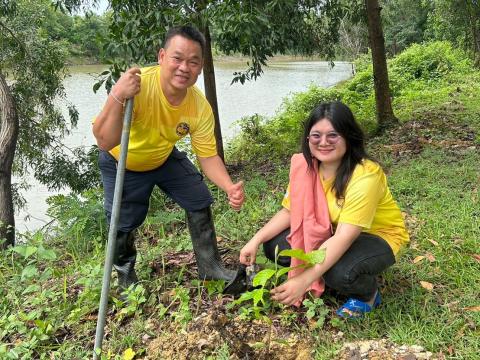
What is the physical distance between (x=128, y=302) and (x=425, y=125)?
19.5 ft

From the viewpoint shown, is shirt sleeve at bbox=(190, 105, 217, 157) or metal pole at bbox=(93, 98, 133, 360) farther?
shirt sleeve at bbox=(190, 105, 217, 157)

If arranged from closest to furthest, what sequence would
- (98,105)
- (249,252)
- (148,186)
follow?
(249,252)
(148,186)
(98,105)

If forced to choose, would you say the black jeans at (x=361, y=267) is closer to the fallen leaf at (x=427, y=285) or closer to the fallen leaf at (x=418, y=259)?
the fallen leaf at (x=427, y=285)

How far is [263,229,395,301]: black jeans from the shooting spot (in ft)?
7.67

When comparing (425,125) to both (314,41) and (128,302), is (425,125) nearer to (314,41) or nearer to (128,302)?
(314,41)

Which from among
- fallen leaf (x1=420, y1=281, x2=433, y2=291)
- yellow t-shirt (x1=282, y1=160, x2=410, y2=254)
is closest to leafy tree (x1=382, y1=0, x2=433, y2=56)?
fallen leaf (x1=420, y1=281, x2=433, y2=291)

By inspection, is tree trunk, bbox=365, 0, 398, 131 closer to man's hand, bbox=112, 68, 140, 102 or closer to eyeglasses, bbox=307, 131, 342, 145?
eyeglasses, bbox=307, 131, 342, 145

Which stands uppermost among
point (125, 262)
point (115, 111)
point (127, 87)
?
point (127, 87)

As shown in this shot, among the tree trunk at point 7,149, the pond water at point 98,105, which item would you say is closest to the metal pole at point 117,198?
the pond water at point 98,105

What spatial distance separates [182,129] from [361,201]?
1051 mm

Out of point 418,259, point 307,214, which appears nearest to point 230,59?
point 418,259

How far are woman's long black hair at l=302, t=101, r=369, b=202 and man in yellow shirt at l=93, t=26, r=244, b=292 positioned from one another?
0.50 meters

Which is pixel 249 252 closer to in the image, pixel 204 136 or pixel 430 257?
pixel 204 136

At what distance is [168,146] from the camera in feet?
8.77
